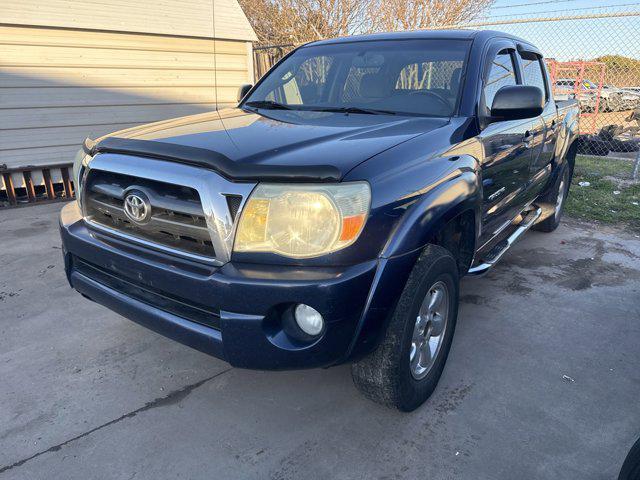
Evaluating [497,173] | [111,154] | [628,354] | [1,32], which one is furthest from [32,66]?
[628,354]

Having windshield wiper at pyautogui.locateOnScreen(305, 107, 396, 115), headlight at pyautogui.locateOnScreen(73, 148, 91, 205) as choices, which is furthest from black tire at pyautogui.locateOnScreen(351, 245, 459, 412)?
headlight at pyautogui.locateOnScreen(73, 148, 91, 205)

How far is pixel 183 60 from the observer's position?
7.65 meters

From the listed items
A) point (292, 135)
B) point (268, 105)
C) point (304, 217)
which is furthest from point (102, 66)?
point (304, 217)

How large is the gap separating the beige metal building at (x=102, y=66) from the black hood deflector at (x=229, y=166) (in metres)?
4.55

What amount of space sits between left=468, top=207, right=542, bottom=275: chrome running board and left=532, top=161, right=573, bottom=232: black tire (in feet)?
0.70

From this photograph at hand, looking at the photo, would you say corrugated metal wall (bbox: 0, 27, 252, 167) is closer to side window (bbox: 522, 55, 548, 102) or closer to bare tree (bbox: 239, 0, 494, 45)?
side window (bbox: 522, 55, 548, 102)

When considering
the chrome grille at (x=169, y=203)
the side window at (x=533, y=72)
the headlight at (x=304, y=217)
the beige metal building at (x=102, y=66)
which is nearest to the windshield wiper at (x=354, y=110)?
the headlight at (x=304, y=217)

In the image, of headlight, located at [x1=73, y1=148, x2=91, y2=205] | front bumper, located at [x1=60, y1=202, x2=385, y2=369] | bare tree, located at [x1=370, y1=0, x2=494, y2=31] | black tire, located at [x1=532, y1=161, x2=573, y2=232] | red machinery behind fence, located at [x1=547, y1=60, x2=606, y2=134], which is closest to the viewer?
front bumper, located at [x1=60, y1=202, x2=385, y2=369]

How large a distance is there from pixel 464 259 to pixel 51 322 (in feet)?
8.71

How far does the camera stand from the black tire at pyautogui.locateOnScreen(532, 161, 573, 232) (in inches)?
190

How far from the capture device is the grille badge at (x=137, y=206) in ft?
7.00

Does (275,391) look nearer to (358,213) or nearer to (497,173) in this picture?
(358,213)

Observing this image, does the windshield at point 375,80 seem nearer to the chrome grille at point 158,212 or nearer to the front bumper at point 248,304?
the chrome grille at point 158,212

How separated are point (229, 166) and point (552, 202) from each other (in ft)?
13.2
